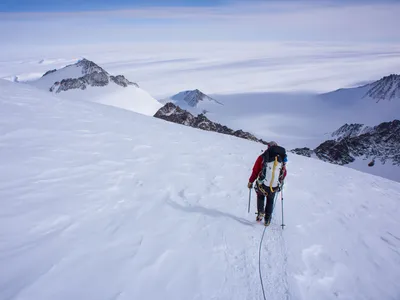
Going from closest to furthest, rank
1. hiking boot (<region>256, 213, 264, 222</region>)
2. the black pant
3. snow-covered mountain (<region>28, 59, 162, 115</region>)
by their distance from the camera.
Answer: the black pant
hiking boot (<region>256, 213, 264, 222</region>)
snow-covered mountain (<region>28, 59, 162, 115</region>)

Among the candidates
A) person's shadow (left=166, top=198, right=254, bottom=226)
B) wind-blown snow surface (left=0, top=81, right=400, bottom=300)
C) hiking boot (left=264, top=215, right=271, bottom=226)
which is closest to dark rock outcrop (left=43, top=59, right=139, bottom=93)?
wind-blown snow surface (left=0, top=81, right=400, bottom=300)

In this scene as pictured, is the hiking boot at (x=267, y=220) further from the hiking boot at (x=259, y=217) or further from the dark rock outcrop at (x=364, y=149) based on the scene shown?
the dark rock outcrop at (x=364, y=149)

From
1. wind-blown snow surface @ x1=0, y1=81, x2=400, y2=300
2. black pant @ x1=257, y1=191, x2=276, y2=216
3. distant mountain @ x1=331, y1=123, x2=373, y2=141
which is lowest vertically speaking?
wind-blown snow surface @ x1=0, y1=81, x2=400, y2=300

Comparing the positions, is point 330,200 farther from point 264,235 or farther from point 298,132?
point 298,132

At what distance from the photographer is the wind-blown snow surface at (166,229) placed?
17.0 feet

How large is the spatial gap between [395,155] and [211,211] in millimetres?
63491

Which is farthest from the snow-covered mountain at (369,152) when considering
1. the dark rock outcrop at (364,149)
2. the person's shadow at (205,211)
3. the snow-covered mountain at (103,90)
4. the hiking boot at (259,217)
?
the snow-covered mountain at (103,90)

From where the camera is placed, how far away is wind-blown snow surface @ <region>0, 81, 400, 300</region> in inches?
203

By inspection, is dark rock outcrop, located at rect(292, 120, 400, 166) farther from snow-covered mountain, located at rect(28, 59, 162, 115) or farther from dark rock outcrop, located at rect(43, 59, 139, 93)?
dark rock outcrop, located at rect(43, 59, 139, 93)

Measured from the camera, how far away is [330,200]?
9844 mm

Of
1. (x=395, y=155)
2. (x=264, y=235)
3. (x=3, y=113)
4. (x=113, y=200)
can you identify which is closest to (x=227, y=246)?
(x=264, y=235)

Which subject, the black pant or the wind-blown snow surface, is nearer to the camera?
the wind-blown snow surface

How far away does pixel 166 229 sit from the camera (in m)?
6.78

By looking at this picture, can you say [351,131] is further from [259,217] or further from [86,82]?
[86,82]
